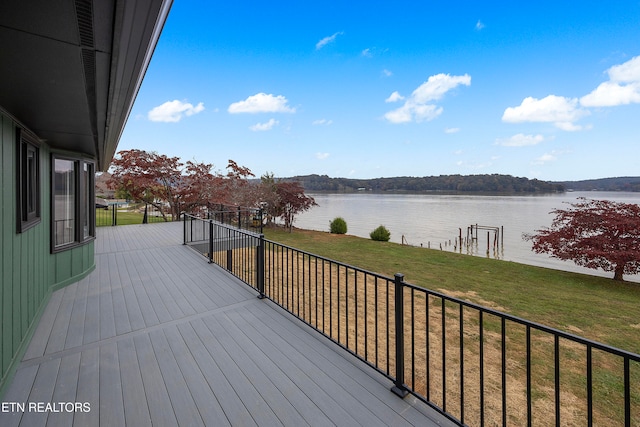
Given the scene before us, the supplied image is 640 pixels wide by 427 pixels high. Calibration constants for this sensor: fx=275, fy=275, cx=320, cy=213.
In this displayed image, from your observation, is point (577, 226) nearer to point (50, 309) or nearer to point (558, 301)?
point (558, 301)

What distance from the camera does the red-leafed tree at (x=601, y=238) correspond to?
28.7 feet

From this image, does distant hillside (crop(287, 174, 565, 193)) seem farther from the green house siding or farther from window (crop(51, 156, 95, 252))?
the green house siding

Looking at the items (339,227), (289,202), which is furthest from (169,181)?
(339,227)

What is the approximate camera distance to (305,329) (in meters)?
2.97

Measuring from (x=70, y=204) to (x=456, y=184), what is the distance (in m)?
61.8

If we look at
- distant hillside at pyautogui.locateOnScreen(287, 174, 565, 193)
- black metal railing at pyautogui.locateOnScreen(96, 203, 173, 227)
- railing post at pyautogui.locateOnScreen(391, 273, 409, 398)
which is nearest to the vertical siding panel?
railing post at pyautogui.locateOnScreen(391, 273, 409, 398)

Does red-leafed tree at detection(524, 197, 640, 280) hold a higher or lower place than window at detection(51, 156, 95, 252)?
lower

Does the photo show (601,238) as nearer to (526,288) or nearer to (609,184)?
(526,288)

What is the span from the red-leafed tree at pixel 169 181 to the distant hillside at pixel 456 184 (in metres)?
33.4

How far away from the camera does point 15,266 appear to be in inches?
94.5

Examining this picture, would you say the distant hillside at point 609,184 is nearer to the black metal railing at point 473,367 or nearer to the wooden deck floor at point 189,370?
the black metal railing at point 473,367

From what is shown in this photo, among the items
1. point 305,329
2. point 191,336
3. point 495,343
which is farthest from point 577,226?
point 191,336

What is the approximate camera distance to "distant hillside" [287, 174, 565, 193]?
172 ft

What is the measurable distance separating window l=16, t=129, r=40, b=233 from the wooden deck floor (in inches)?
46.4
